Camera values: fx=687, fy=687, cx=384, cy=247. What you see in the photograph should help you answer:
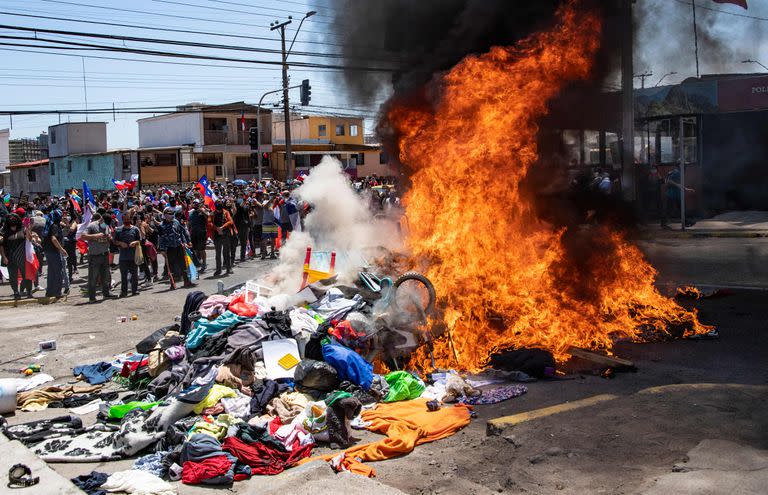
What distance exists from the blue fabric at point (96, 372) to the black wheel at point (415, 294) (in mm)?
3599

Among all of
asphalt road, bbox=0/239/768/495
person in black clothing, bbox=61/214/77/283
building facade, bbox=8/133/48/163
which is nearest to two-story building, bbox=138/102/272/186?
person in black clothing, bbox=61/214/77/283

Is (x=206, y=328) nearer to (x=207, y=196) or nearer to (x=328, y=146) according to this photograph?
(x=207, y=196)

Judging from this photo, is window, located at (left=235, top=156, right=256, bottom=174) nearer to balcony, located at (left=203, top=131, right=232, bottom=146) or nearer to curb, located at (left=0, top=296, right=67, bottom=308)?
balcony, located at (left=203, top=131, right=232, bottom=146)

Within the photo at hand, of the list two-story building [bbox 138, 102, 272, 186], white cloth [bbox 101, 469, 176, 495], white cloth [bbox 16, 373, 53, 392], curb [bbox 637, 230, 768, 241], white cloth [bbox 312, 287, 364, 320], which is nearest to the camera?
white cloth [bbox 101, 469, 176, 495]

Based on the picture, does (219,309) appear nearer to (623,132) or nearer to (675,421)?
(675,421)

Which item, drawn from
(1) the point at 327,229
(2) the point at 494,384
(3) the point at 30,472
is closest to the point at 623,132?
(1) the point at 327,229

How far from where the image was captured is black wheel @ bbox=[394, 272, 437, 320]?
322 inches

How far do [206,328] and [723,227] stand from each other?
17.2m

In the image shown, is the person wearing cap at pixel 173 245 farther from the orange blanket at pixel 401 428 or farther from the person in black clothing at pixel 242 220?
the orange blanket at pixel 401 428

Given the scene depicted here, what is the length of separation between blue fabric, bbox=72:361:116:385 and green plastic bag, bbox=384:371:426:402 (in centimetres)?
349

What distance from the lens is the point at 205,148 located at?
48.7m

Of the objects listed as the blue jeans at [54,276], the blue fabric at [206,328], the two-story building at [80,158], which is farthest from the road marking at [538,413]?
the two-story building at [80,158]

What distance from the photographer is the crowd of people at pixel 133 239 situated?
13359 millimetres

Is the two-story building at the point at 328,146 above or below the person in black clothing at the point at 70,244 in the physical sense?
Result: above
